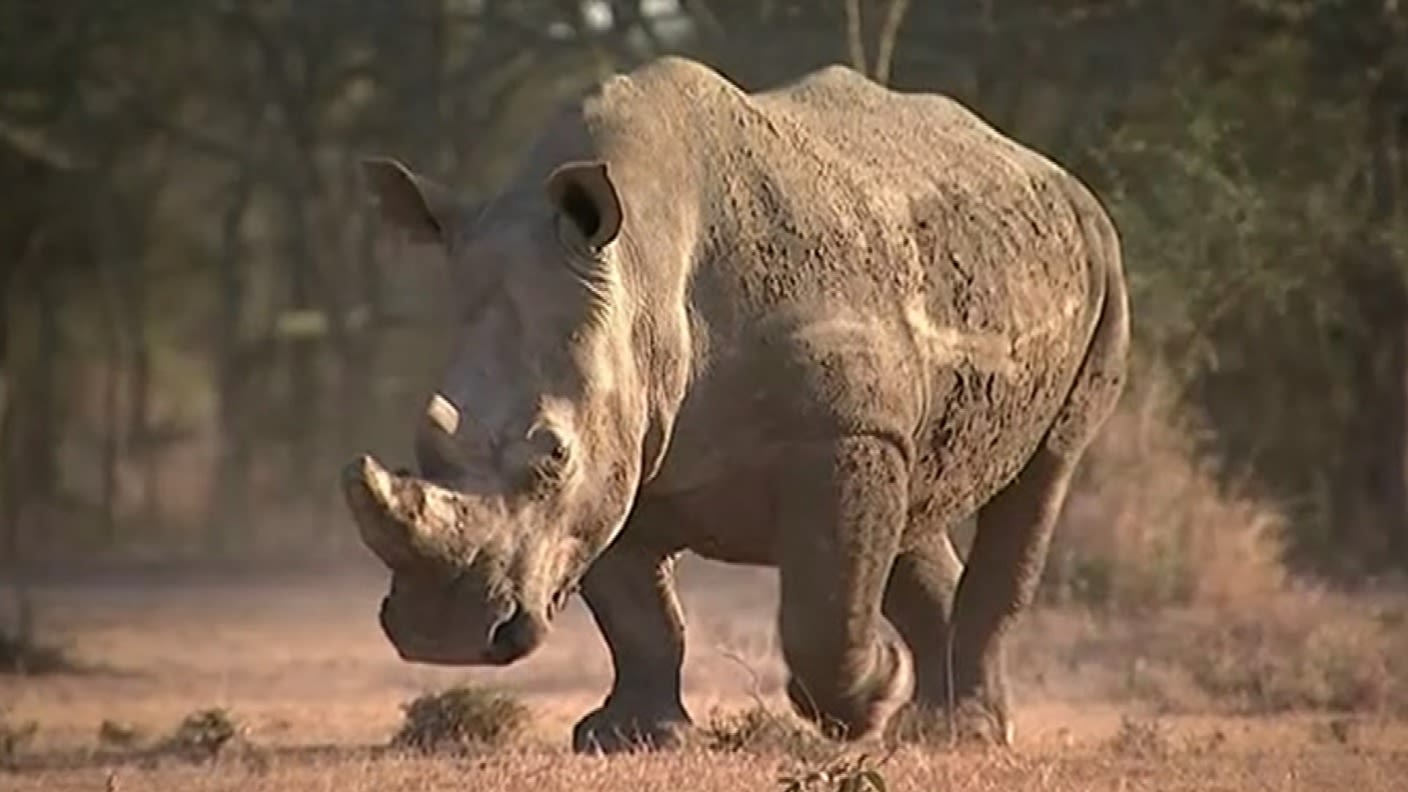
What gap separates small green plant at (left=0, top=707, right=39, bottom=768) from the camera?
12.9 meters

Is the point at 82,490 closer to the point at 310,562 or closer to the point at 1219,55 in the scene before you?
the point at 310,562

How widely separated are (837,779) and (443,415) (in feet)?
4.57

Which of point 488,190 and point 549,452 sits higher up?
point 549,452

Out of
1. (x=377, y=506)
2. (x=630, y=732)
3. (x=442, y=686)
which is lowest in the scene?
(x=442, y=686)

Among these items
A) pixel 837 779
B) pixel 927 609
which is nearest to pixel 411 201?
pixel 837 779

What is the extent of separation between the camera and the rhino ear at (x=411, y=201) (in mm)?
11359

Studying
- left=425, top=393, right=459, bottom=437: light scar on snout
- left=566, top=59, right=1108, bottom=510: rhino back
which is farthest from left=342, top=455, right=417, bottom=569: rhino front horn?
left=566, top=59, right=1108, bottom=510: rhino back

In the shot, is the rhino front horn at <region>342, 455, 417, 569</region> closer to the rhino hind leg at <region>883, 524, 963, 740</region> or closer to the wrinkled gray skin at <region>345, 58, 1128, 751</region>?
the wrinkled gray skin at <region>345, 58, 1128, 751</region>

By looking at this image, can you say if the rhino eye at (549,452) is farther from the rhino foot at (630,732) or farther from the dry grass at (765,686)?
the rhino foot at (630,732)

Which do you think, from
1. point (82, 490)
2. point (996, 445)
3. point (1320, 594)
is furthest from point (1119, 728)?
point (82, 490)

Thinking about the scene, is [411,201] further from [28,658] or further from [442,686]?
[28,658]

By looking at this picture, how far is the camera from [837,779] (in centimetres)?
1039

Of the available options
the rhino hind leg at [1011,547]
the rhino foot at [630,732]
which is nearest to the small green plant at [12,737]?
the rhino foot at [630,732]

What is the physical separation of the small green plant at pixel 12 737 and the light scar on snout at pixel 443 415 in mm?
2872
